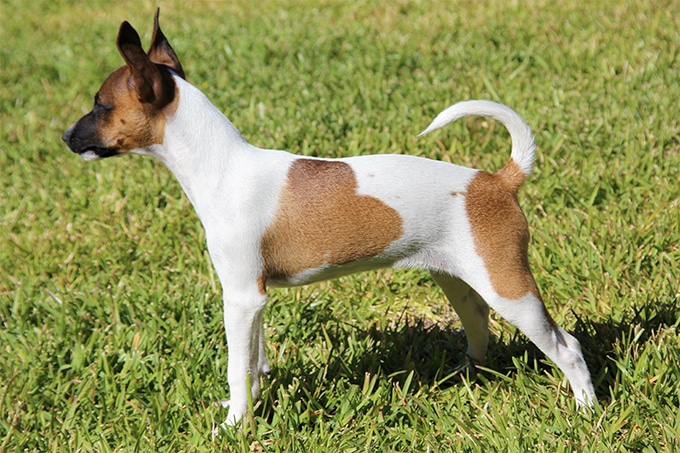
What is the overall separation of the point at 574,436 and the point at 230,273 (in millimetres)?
1450

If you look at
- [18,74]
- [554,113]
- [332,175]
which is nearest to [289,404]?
[332,175]

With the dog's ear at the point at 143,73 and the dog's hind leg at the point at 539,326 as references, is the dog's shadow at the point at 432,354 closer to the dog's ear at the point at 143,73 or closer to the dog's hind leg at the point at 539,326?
the dog's hind leg at the point at 539,326

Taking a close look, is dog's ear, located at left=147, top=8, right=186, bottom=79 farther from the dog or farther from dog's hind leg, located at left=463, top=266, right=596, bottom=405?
dog's hind leg, located at left=463, top=266, right=596, bottom=405

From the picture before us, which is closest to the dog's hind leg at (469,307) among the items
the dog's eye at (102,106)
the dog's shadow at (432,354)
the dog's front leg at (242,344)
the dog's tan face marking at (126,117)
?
the dog's shadow at (432,354)

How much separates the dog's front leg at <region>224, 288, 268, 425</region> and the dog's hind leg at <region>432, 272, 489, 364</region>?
2.73ft

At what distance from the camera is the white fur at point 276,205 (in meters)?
3.30

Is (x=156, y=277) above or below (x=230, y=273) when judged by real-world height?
below

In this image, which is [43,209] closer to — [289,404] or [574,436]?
[289,404]

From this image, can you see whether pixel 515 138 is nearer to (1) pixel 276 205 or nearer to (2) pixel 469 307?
(2) pixel 469 307

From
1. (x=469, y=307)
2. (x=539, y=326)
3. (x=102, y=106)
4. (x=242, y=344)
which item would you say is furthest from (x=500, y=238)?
(x=102, y=106)

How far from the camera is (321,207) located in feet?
11.0

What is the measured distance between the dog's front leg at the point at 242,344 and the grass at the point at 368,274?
0.45ft

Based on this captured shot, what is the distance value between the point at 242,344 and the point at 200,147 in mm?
796

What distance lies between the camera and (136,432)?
3.63 m
